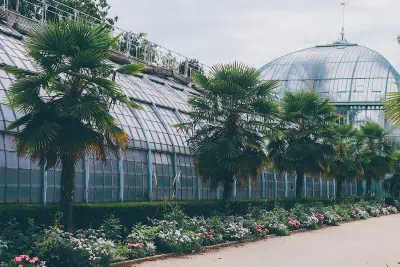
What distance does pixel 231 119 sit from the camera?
29.2 m

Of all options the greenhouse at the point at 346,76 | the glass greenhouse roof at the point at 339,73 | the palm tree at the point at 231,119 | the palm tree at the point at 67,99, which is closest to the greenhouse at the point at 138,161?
the palm tree at the point at 67,99

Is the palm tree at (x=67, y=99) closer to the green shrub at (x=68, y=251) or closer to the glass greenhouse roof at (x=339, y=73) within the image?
the green shrub at (x=68, y=251)

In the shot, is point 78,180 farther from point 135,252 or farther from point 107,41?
point 107,41

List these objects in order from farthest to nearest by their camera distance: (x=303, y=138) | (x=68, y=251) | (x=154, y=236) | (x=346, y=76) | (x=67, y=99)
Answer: (x=346, y=76) → (x=303, y=138) → (x=154, y=236) → (x=67, y=99) → (x=68, y=251)

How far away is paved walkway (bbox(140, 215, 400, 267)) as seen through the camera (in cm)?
1945

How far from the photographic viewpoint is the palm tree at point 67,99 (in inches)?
678

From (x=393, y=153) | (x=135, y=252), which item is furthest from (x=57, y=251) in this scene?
(x=393, y=153)

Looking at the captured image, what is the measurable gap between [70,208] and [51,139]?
2372 mm

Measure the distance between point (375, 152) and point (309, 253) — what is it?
36.8 meters

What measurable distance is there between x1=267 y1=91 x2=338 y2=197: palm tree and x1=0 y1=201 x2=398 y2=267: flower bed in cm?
413

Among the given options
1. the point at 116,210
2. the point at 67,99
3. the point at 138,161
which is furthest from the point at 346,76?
the point at 67,99

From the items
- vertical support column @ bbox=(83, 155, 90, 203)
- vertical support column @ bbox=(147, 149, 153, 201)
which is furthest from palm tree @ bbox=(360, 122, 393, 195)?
vertical support column @ bbox=(83, 155, 90, 203)

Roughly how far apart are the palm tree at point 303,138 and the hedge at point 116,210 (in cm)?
625

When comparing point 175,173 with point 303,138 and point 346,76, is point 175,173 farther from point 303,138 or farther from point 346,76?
point 346,76
